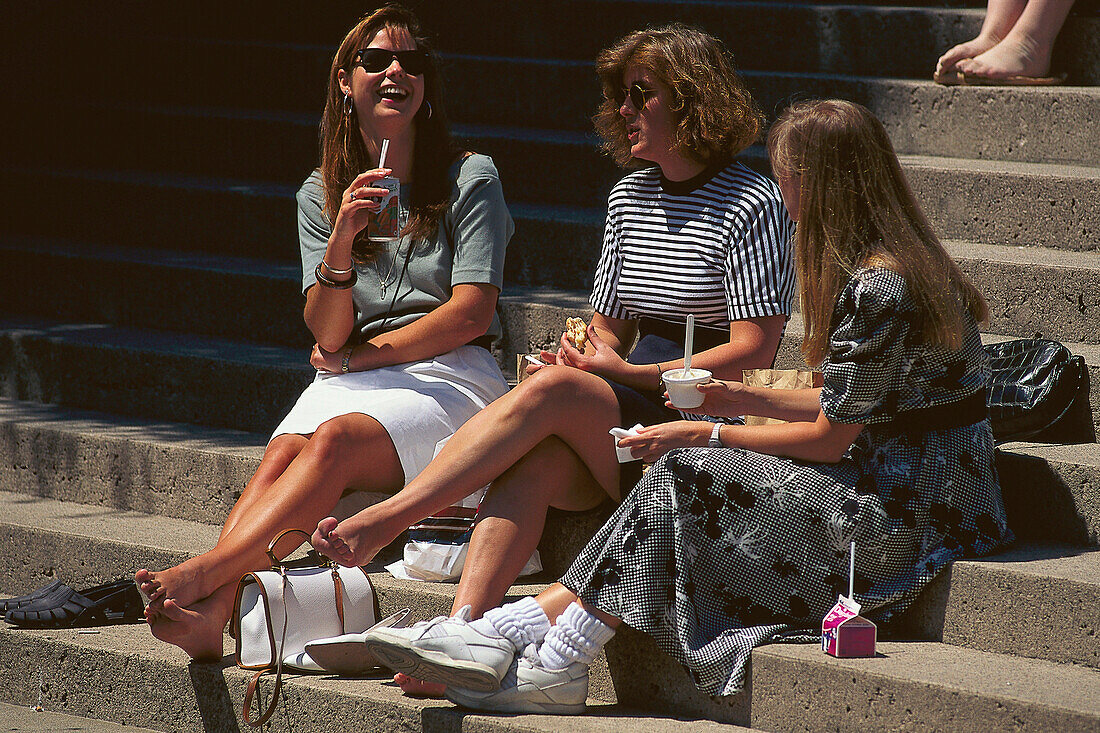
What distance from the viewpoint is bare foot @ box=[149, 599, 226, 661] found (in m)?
3.79

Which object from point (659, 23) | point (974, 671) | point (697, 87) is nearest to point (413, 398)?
point (697, 87)

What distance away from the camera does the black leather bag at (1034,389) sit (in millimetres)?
3932

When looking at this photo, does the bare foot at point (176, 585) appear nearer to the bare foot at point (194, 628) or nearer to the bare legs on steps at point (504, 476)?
the bare foot at point (194, 628)

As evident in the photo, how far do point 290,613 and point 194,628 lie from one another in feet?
0.90

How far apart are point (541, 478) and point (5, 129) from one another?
15.0 feet

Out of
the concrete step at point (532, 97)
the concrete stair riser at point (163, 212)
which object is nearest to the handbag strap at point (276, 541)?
the concrete step at point (532, 97)

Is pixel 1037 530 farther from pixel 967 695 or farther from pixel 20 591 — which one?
pixel 20 591

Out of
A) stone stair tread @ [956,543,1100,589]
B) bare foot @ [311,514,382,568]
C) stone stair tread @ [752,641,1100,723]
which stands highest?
stone stair tread @ [956,543,1100,589]

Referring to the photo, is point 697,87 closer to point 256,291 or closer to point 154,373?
point 256,291

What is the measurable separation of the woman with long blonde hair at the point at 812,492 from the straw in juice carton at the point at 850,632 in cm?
9

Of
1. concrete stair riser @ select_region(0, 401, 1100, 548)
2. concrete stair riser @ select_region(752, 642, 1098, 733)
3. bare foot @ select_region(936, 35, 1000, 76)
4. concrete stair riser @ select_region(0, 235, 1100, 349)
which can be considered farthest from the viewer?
bare foot @ select_region(936, 35, 1000, 76)

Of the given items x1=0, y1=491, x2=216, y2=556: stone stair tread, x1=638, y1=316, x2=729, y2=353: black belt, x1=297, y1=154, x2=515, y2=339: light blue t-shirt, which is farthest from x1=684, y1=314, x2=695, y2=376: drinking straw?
x1=0, y1=491, x2=216, y2=556: stone stair tread

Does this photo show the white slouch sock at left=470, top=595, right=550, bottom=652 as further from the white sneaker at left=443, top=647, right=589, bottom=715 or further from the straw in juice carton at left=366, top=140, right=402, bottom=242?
the straw in juice carton at left=366, top=140, right=402, bottom=242

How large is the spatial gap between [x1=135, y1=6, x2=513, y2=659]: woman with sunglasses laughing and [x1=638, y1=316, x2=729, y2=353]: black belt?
519 millimetres
